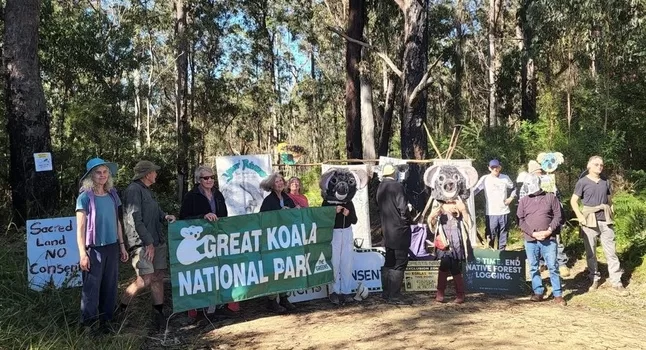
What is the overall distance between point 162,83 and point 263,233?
111ft

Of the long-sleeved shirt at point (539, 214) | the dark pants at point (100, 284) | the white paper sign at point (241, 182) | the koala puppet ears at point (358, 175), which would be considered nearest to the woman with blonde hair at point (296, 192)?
the koala puppet ears at point (358, 175)

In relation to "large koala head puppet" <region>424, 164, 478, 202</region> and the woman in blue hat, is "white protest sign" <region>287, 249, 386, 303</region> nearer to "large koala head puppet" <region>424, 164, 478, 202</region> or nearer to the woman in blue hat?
"large koala head puppet" <region>424, 164, 478, 202</region>

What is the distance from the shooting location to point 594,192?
7.59 metres

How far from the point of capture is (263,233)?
6336 mm

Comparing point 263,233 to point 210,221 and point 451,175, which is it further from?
point 451,175

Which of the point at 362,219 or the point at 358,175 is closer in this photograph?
the point at 358,175

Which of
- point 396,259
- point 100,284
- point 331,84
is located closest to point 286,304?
point 396,259

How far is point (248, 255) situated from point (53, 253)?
7.81ft

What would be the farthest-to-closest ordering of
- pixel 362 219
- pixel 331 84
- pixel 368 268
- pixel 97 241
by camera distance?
pixel 331 84 < pixel 362 219 < pixel 368 268 < pixel 97 241

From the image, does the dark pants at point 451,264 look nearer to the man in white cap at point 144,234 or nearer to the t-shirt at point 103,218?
the man in white cap at point 144,234

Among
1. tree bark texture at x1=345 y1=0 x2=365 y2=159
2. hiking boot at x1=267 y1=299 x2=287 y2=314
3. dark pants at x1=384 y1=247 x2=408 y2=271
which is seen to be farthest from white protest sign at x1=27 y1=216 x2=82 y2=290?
tree bark texture at x1=345 y1=0 x2=365 y2=159

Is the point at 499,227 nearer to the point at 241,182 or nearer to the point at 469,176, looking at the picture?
the point at 469,176

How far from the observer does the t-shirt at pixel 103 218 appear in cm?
510

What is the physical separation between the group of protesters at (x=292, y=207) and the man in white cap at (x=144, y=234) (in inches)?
→ 0.4
